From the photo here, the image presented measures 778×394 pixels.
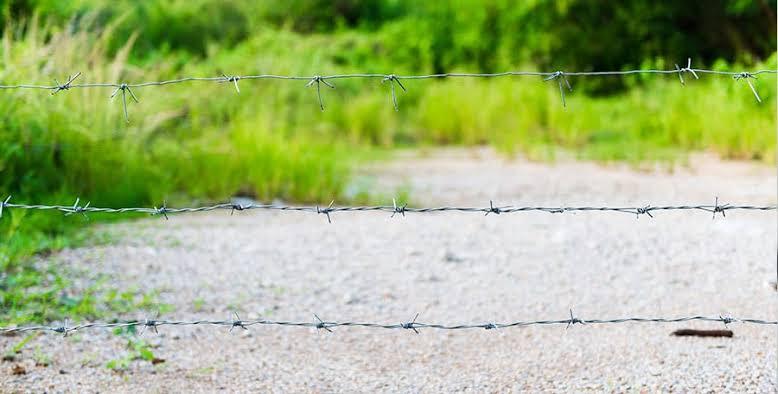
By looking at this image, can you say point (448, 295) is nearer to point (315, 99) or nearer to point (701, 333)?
point (701, 333)

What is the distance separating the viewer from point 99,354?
4148mm

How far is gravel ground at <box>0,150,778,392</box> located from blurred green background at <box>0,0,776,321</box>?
0.48 m

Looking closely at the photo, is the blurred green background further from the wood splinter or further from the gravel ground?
the wood splinter

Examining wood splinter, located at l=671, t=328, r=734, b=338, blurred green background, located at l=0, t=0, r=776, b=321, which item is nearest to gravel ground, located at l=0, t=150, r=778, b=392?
wood splinter, located at l=671, t=328, r=734, b=338

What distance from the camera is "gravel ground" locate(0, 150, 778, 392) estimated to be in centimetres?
389

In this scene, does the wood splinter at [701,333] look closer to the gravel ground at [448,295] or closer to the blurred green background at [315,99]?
the gravel ground at [448,295]

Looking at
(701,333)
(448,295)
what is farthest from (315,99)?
(701,333)

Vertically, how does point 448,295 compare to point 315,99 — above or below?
below

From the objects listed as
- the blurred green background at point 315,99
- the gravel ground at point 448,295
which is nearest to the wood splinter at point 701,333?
the gravel ground at point 448,295

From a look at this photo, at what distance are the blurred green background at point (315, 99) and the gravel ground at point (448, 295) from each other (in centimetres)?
48

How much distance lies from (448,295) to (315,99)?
22.4ft

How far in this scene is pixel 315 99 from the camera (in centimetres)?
1173

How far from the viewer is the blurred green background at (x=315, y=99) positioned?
6652 mm

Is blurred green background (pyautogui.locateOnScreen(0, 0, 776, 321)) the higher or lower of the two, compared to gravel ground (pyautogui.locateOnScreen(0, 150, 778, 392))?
higher
